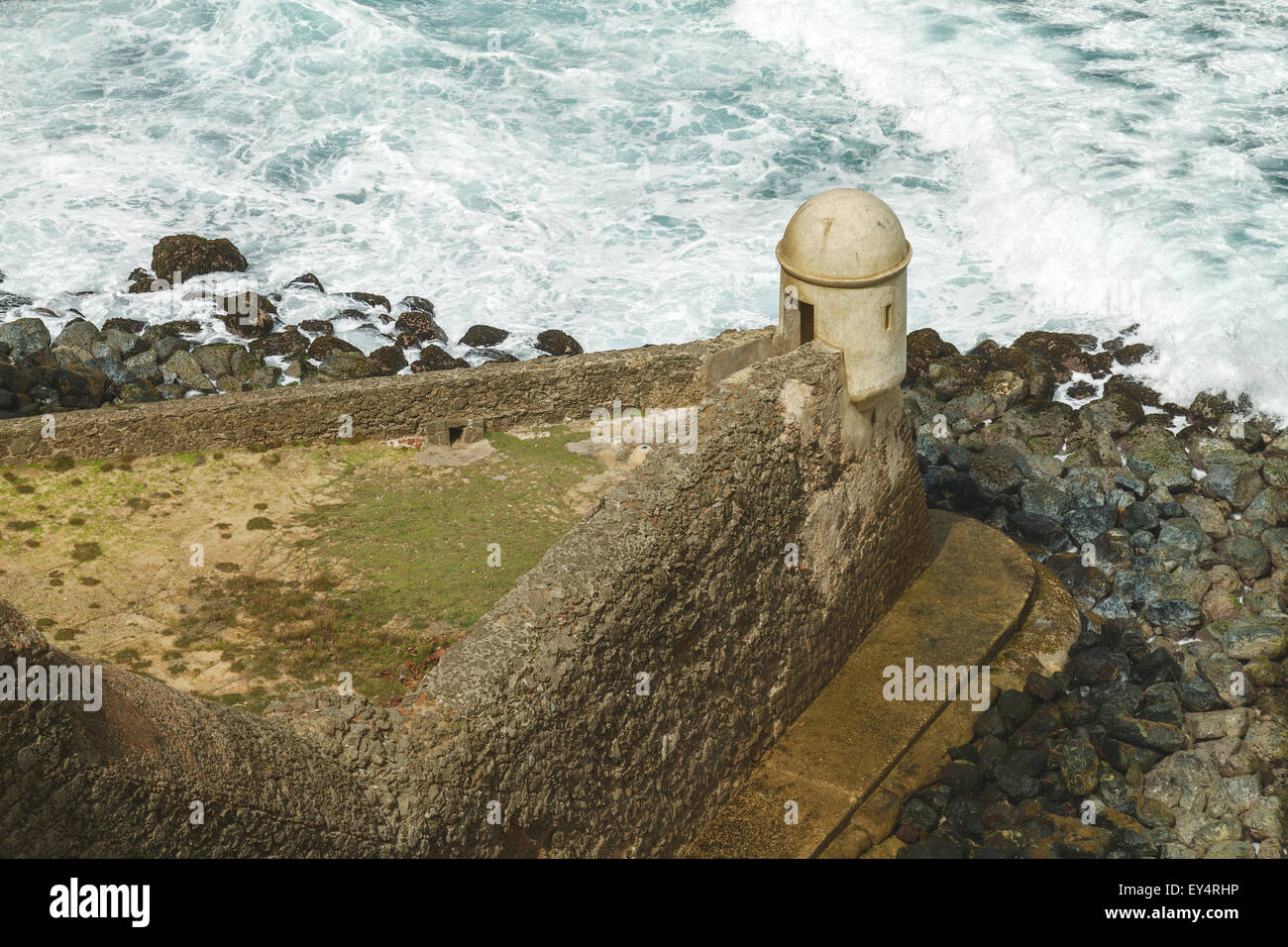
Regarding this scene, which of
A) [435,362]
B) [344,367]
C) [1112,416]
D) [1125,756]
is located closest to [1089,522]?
[1112,416]

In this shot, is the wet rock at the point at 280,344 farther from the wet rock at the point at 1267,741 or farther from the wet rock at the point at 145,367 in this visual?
the wet rock at the point at 1267,741

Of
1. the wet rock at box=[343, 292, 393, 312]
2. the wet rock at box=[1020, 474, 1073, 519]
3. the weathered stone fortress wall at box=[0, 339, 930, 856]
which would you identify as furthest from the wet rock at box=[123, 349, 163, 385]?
the wet rock at box=[1020, 474, 1073, 519]

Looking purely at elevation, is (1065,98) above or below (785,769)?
above

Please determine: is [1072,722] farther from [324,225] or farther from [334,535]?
[324,225]

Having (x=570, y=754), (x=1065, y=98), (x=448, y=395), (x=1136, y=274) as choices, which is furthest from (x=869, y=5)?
(x=570, y=754)

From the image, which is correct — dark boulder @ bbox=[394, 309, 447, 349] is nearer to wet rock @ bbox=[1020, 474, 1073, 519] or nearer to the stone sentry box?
wet rock @ bbox=[1020, 474, 1073, 519]

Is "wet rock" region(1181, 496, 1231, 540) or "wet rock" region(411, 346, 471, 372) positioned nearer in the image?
"wet rock" region(1181, 496, 1231, 540)
